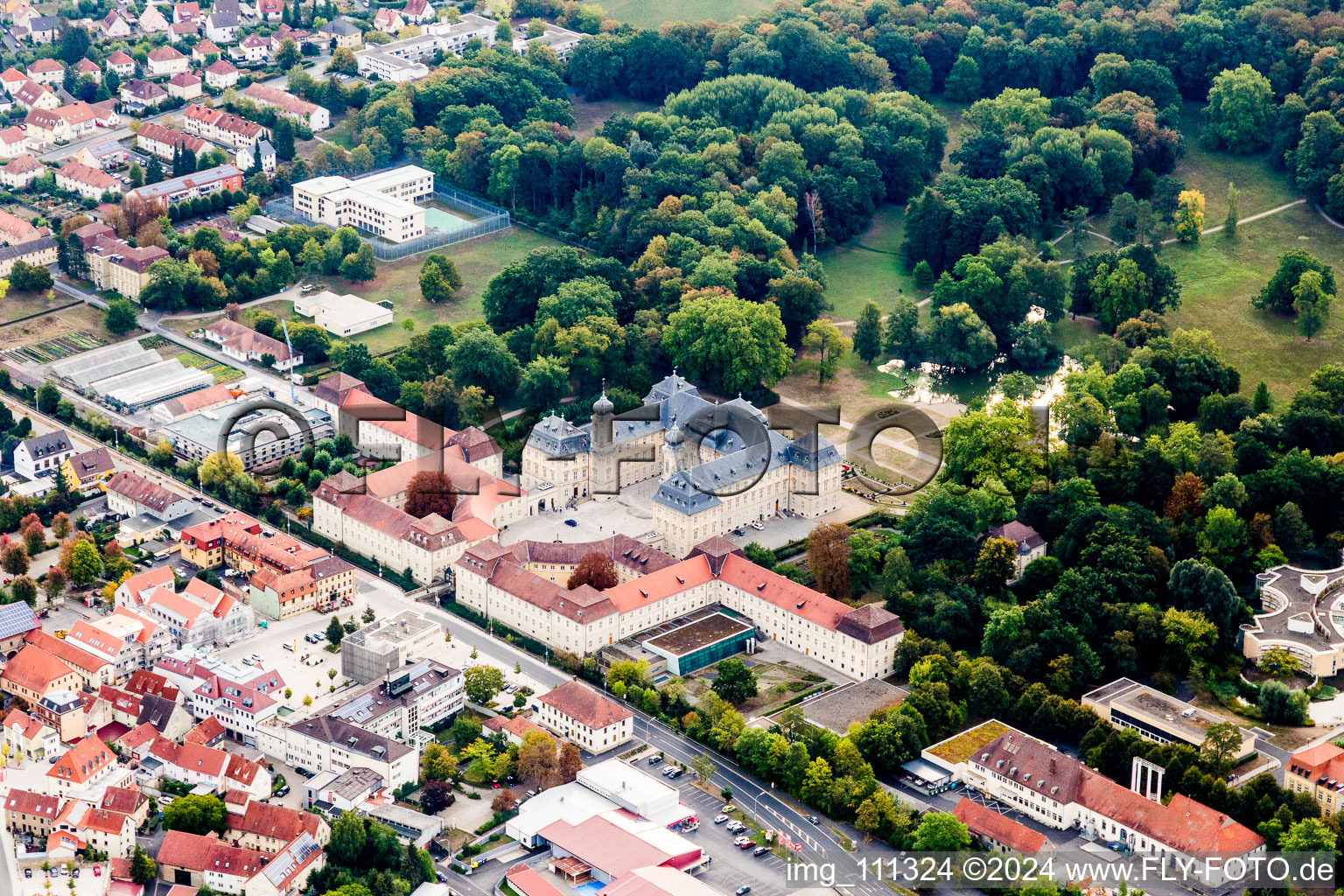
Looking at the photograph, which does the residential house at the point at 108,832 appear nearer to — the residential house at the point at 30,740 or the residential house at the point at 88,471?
the residential house at the point at 30,740

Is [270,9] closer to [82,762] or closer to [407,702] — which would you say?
[407,702]

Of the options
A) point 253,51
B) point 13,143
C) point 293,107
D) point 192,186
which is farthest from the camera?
point 253,51

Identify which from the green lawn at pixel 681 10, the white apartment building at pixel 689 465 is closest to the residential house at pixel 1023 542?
the white apartment building at pixel 689 465

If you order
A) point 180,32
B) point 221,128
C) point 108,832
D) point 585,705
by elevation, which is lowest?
point 221,128

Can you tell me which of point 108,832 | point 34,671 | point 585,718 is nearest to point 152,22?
point 34,671

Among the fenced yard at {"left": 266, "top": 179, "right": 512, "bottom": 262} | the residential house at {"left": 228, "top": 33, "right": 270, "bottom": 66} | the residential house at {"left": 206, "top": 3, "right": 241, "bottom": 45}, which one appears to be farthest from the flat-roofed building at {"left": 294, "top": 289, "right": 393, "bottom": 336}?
the residential house at {"left": 206, "top": 3, "right": 241, "bottom": 45}

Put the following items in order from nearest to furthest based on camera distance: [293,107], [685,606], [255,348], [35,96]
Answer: [685,606]
[255,348]
[293,107]
[35,96]
